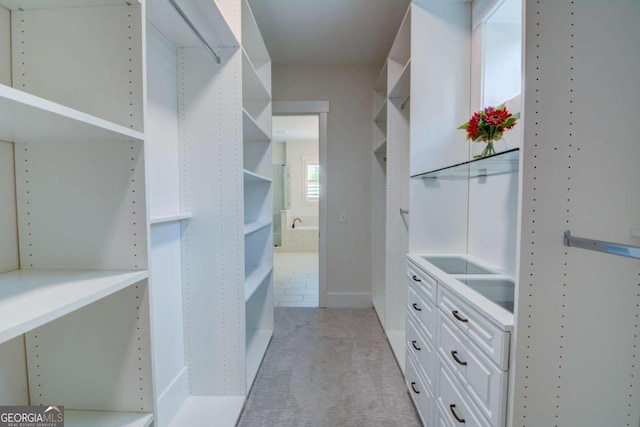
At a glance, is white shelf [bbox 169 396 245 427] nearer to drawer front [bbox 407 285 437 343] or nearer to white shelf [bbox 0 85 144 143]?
drawer front [bbox 407 285 437 343]

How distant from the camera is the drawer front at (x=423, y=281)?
4.84 ft

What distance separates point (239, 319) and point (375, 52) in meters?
2.82

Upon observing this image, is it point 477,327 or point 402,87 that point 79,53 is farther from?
point 402,87

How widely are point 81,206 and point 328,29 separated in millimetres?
2517

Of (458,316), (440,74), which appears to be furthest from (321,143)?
(458,316)

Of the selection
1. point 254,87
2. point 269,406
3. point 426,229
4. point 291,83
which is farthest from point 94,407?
point 291,83

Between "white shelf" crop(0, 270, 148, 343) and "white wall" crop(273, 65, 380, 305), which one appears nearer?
"white shelf" crop(0, 270, 148, 343)

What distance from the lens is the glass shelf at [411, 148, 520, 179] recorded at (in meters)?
1.12

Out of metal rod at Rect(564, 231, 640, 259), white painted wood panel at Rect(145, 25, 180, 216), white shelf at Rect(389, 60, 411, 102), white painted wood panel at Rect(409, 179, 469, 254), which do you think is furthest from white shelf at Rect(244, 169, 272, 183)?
metal rod at Rect(564, 231, 640, 259)

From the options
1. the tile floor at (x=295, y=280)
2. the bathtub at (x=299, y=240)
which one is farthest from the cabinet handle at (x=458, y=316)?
the bathtub at (x=299, y=240)

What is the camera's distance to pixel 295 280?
4641mm

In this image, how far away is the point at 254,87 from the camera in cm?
233

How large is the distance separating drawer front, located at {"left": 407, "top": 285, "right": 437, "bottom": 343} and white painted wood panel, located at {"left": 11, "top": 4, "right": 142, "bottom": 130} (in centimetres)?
153

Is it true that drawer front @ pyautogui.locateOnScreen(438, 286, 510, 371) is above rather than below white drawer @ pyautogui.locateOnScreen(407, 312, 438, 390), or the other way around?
above
